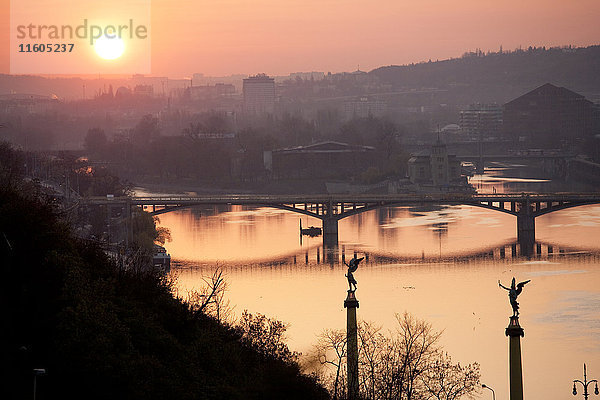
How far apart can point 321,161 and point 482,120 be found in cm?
3180

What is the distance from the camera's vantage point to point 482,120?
3187 inches

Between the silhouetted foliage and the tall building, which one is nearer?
the silhouetted foliage

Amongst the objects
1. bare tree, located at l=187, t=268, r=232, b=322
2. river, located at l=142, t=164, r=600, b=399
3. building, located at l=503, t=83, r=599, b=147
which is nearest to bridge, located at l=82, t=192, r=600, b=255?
river, located at l=142, t=164, r=600, b=399

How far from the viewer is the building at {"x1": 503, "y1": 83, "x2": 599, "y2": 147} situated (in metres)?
71.1

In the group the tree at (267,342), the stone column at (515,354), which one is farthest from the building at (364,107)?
the stone column at (515,354)

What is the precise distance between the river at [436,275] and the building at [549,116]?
34748 millimetres

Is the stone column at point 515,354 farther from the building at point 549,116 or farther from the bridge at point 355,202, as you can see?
the building at point 549,116

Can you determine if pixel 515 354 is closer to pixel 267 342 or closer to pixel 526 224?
pixel 267 342

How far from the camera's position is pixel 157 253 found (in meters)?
24.4

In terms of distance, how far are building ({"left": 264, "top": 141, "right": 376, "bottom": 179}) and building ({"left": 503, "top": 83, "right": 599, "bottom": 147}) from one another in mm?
20480

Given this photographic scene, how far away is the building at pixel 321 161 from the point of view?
49750 millimetres

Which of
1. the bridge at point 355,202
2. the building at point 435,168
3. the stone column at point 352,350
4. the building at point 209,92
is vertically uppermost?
the building at point 209,92

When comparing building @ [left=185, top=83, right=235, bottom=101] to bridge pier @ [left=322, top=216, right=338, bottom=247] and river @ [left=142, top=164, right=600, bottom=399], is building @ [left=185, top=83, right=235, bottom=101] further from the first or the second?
bridge pier @ [left=322, top=216, right=338, bottom=247]

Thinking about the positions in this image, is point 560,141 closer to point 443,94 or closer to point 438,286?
point 438,286
